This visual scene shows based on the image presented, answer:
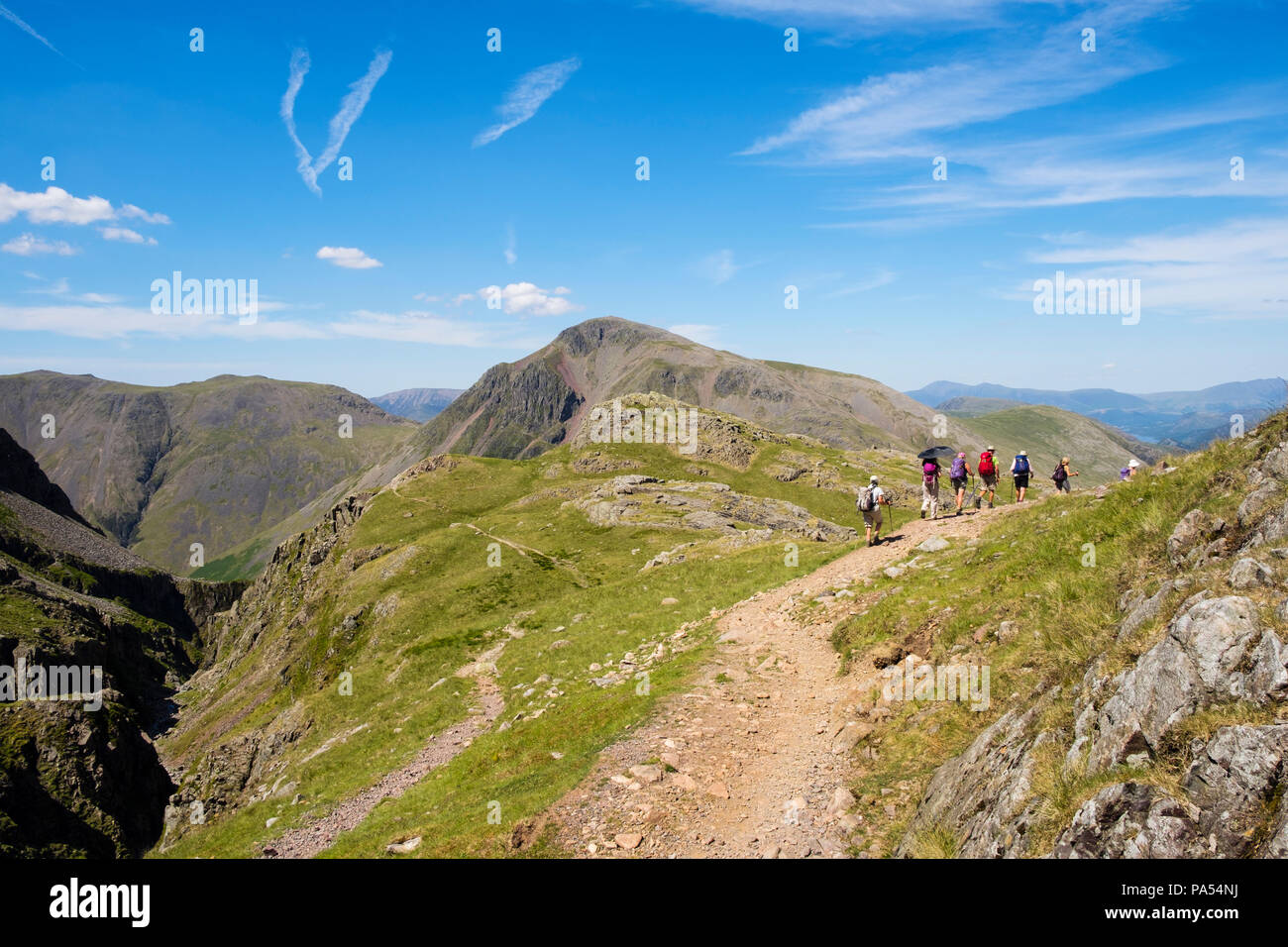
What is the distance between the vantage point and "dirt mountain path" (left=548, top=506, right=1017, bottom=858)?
1448 cm

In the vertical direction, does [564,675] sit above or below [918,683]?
below

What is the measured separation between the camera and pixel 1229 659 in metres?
8.37

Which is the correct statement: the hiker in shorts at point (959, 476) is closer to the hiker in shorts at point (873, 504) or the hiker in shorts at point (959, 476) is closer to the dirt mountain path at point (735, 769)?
the hiker in shorts at point (873, 504)

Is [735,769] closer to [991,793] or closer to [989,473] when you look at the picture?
[991,793]

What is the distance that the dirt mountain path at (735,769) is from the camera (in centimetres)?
1448

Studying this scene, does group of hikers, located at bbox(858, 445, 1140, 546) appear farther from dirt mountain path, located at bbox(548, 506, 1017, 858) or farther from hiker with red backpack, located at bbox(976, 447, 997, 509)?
dirt mountain path, located at bbox(548, 506, 1017, 858)

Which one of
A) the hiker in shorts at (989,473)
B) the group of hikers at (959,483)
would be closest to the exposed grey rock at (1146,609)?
the group of hikers at (959,483)

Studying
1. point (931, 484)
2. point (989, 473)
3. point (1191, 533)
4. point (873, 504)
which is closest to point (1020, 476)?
point (989, 473)

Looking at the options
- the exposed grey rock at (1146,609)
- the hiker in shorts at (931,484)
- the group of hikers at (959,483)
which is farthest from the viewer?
the hiker in shorts at (931,484)

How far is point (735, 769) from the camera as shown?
17.4 m
